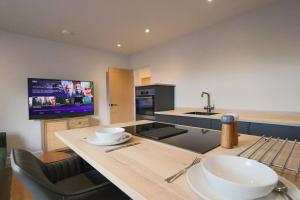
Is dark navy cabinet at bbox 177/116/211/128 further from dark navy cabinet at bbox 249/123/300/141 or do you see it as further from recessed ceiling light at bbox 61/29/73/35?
recessed ceiling light at bbox 61/29/73/35

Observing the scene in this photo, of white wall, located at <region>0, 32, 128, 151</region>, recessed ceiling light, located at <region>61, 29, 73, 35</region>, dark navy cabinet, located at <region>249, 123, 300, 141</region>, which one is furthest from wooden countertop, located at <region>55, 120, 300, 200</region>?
white wall, located at <region>0, 32, 128, 151</region>

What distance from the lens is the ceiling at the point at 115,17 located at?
2158 millimetres

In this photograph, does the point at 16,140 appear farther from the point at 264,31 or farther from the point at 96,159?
the point at 264,31

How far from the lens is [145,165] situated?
0.67 m

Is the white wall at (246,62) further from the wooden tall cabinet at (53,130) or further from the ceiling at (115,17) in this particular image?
the wooden tall cabinet at (53,130)

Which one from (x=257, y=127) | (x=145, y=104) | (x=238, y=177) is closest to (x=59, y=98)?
(x=145, y=104)

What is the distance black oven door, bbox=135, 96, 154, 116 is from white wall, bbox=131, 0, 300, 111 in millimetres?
672

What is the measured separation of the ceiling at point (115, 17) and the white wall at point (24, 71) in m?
0.24

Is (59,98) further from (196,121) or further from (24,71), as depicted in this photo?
(196,121)

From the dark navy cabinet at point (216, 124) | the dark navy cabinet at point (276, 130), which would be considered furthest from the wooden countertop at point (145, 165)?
the dark navy cabinet at point (216, 124)

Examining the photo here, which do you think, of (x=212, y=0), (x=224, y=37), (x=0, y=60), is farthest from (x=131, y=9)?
(x=0, y=60)

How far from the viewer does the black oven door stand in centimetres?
315

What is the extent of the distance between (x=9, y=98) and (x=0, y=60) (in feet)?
2.35

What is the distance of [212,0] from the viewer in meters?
2.10
